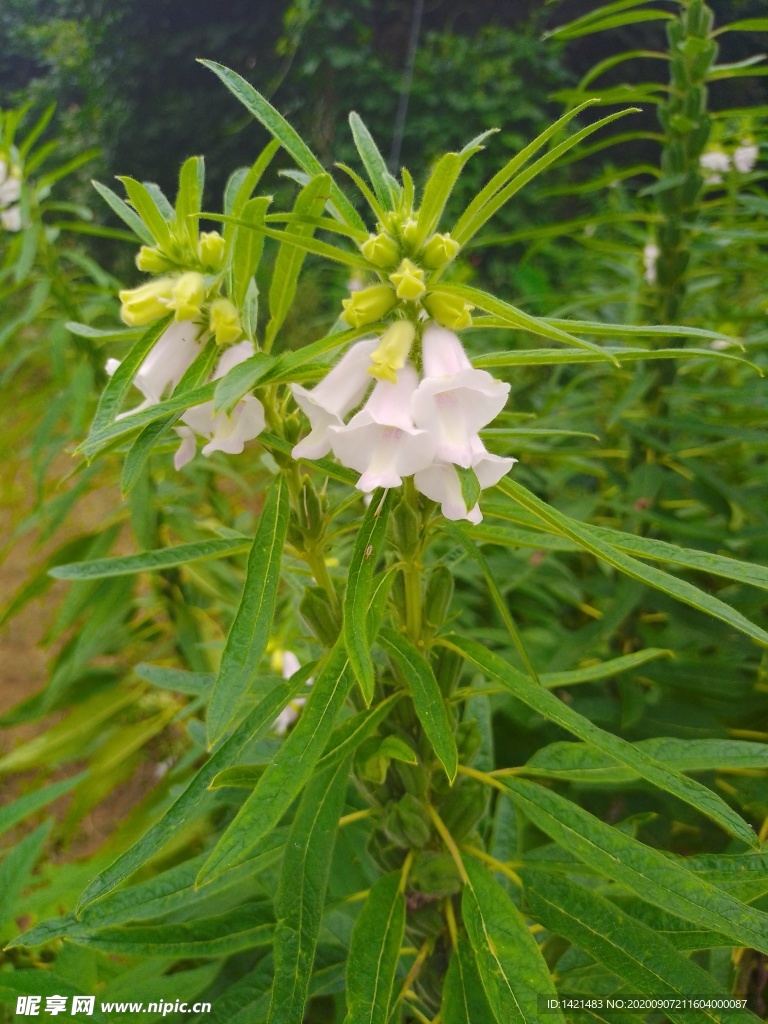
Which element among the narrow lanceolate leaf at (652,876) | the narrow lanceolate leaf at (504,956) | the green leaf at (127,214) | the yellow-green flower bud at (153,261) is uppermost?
the green leaf at (127,214)

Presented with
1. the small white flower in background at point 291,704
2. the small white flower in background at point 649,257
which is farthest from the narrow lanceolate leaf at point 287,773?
the small white flower in background at point 649,257

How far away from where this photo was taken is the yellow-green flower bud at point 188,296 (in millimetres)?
598

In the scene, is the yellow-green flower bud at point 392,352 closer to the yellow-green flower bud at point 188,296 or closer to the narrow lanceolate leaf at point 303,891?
the yellow-green flower bud at point 188,296

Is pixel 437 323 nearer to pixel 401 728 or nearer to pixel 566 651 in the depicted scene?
pixel 401 728

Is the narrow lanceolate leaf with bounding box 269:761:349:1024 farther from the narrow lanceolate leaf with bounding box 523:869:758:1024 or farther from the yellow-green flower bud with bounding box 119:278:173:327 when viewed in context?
the yellow-green flower bud with bounding box 119:278:173:327

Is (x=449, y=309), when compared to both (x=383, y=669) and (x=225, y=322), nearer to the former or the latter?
(x=225, y=322)

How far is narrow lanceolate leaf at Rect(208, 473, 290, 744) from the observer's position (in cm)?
54

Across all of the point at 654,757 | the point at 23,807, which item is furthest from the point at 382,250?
the point at 23,807

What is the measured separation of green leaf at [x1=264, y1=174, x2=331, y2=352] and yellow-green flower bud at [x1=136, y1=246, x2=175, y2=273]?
0.33 feet

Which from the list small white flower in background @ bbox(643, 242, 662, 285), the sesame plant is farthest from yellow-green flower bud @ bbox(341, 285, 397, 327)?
small white flower in background @ bbox(643, 242, 662, 285)

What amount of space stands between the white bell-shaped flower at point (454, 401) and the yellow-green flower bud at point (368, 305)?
0.06 metres

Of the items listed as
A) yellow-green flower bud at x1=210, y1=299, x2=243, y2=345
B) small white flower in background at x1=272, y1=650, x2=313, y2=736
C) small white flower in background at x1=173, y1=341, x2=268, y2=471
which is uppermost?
yellow-green flower bud at x1=210, y1=299, x2=243, y2=345

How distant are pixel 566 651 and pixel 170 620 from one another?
103 cm

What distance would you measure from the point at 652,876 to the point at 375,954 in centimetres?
25
